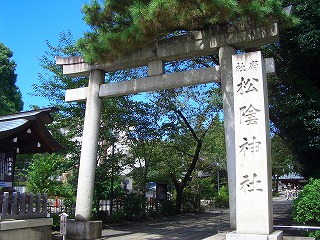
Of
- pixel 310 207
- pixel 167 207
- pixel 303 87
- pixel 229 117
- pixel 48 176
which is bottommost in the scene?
pixel 167 207

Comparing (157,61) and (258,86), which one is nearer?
(258,86)

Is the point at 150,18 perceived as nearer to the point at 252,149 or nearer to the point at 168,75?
the point at 168,75

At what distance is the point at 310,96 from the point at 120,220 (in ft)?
32.8

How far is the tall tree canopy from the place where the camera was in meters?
8.72

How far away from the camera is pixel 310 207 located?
8.58m

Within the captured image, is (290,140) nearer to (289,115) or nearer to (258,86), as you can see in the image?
(289,115)

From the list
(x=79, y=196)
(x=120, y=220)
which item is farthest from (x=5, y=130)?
(x=120, y=220)

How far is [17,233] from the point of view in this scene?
859 centimetres

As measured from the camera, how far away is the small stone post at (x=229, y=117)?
9180 millimetres

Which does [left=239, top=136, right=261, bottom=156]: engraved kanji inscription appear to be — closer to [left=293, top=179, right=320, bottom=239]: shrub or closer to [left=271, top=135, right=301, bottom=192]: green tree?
[left=293, top=179, right=320, bottom=239]: shrub

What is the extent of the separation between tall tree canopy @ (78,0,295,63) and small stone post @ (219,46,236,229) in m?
1.05

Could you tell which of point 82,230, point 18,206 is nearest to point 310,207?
point 82,230

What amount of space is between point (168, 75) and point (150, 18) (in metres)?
2.28

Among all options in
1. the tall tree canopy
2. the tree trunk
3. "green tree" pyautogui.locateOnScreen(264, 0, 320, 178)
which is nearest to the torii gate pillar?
the tall tree canopy
